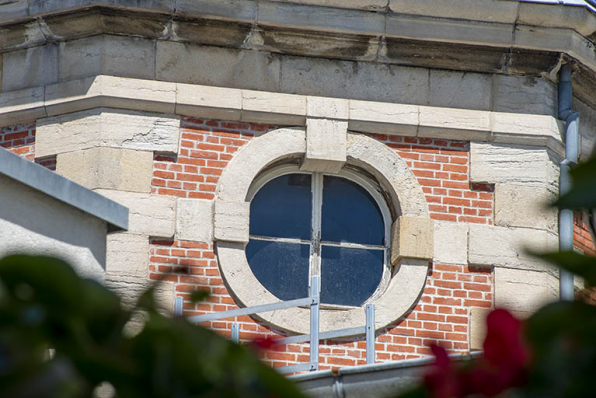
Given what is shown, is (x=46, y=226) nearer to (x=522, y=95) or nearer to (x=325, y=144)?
(x=325, y=144)

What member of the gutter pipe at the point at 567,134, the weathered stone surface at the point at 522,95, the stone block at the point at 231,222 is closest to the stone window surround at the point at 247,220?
the stone block at the point at 231,222

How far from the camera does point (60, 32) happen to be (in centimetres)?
861

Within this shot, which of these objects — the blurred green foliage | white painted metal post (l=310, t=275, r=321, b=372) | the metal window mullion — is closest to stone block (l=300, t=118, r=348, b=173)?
the metal window mullion

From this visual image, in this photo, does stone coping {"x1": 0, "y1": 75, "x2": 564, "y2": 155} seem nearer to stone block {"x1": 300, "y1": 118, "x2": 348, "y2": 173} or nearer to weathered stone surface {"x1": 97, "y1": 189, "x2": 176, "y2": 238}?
stone block {"x1": 300, "y1": 118, "x2": 348, "y2": 173}

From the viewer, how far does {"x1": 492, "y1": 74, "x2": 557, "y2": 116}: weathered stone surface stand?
8961 mm

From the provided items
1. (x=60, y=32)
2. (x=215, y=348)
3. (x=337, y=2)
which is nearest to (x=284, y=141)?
(x=337, y=2)

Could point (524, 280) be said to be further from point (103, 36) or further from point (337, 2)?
point (103, 36)

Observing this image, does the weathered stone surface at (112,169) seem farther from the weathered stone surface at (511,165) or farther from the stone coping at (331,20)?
the weathered stone surface at (511,165)

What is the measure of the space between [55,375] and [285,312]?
6.68m

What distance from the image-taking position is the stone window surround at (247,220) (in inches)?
320

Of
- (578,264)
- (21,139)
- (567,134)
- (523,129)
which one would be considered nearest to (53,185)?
(578,264)

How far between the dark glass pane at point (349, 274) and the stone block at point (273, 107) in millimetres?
979

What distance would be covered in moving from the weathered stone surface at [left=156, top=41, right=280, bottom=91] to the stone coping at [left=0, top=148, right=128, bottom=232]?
425 cm

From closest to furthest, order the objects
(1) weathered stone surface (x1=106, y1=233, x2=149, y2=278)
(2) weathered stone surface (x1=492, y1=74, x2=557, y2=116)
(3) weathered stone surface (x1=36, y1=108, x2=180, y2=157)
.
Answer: (1) weathered stone surface (x1=106, y1=233, x2=149, y2=278)
(3) weathered stone surface (x1=36, y1=108, x2=180, y2=157)
(2) weathered stone surface (x1=492, y1=74, x2=557, y2=116)
